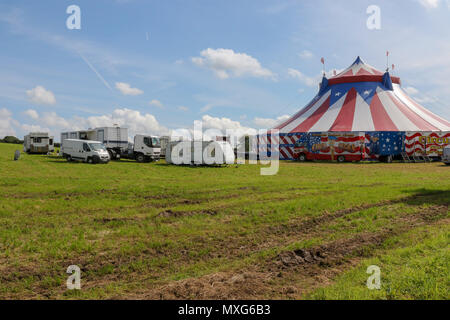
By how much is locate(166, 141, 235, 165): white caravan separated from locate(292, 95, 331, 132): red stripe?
36.5 feet

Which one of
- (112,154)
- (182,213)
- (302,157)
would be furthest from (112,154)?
(182,213)

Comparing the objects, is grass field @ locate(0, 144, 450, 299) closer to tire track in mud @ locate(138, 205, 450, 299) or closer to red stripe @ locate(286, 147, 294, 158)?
tire track in mud @ locate(138, 205, 450, 299)

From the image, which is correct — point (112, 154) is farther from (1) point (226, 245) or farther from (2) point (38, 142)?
(1) point (226, 245)

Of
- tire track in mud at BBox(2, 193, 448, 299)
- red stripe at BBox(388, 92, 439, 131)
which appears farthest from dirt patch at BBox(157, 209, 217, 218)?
red stripe at BBox(388, 92, 439, 131)

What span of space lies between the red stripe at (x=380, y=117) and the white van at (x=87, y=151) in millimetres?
24343

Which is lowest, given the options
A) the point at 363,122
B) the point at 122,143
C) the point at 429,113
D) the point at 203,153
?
the point at 203,153

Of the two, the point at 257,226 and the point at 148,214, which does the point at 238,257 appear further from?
the point at 148,214

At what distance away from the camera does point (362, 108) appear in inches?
1277

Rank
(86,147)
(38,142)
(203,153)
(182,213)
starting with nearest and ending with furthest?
(182,213) → (203,153) → (86,147) → (38,142)

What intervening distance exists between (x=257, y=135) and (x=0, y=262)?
107 ft

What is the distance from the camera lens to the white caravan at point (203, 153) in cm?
2334

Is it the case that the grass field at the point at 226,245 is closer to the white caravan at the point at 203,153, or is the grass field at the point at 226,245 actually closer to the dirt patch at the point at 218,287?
the dirt patch at the point at 218,287

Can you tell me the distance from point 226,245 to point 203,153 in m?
17.9
